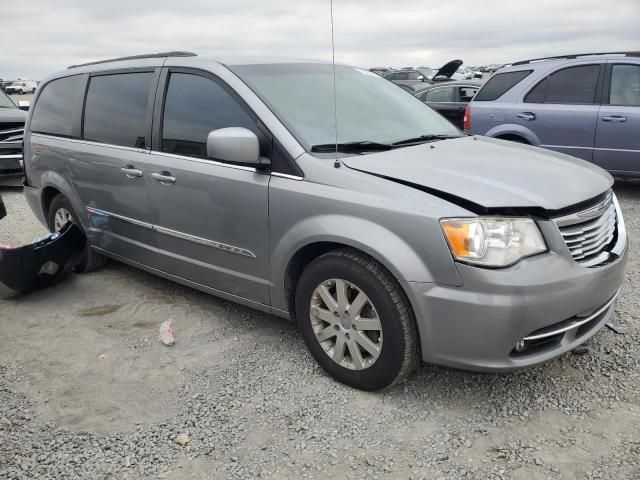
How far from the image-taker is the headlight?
8.10 ft

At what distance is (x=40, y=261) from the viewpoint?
4309 millimetres

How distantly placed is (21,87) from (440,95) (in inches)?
1845

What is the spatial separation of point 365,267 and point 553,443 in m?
1.13

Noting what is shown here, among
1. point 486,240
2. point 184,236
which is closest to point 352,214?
point 486,240

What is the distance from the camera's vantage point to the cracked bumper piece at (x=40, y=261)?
13.6 feet

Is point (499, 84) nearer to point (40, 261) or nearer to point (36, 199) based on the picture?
point (36, 199)

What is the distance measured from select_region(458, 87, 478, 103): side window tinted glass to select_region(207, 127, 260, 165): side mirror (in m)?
8.48

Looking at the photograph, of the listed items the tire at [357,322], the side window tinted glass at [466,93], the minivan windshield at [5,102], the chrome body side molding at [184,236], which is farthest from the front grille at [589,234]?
the minivan windshield at [5,102]

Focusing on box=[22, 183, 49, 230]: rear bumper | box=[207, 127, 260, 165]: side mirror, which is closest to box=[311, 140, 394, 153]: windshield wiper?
box=[207, 127, 260, 165]: side mirror

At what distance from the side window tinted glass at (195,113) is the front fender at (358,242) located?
0.71 metres

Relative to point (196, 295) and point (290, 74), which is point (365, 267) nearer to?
point (290, 74)

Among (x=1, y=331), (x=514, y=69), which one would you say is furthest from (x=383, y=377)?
(x=514, y=69)

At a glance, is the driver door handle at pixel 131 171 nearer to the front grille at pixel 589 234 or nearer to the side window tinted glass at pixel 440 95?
the front grille at pixel 589 234

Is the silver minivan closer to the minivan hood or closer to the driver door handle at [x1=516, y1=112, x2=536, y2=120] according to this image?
the minivan hood
